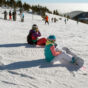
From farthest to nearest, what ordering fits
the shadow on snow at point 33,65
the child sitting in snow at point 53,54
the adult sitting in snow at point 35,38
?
the adult sitting in snow at point 35,38 → the child sitting in snow at point 53,54 → the shadow on snow at point 33,65

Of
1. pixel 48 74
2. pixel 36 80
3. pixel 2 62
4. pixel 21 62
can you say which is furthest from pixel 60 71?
pixel 2 62

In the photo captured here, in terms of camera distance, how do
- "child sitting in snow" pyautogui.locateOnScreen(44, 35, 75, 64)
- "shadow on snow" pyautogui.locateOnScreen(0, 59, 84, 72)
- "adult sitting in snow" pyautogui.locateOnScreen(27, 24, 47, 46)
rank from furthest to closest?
1. "adult sitting in snow" pyautogui.locateOnScreen(27, 24, 47, 46)
2. "child sitting in snow" pyautogui.locateOnScreen(44, 35, 75, 64)
3. "shadow on snow" pyautogui.locateOnScreen(0, 59, 84, 72)

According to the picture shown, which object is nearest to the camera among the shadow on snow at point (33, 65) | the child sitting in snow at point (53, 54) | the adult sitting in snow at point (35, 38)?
the shadow on snow at point (33, 65)

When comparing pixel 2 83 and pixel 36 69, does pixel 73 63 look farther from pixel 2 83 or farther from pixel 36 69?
pixel 2 83

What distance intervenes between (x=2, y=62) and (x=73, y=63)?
198 cm

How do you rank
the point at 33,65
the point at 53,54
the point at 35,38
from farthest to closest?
the point at 35,38 → the point at 53,54 → the point at 33,65

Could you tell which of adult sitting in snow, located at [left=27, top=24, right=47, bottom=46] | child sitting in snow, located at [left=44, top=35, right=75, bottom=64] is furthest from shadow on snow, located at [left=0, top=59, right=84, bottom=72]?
adult sitting in snow, located at [left=27, top=24, right=47, bottom=46]

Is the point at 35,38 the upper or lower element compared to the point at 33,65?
upper

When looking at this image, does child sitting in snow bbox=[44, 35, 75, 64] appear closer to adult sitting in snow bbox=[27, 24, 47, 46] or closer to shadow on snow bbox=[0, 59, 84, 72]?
shadow on snow bbox=[0, 59, 84, 72]

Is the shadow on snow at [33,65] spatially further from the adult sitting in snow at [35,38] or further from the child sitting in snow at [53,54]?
the adult sitting in snow at [35,38]

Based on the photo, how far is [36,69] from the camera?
5.04 metres

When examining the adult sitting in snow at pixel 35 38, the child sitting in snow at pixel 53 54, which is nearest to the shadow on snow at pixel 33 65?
the child sitting in snow at pixel 53 54

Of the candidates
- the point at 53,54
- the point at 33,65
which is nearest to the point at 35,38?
the point at 53,54

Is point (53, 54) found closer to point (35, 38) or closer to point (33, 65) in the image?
point (33, 65)
